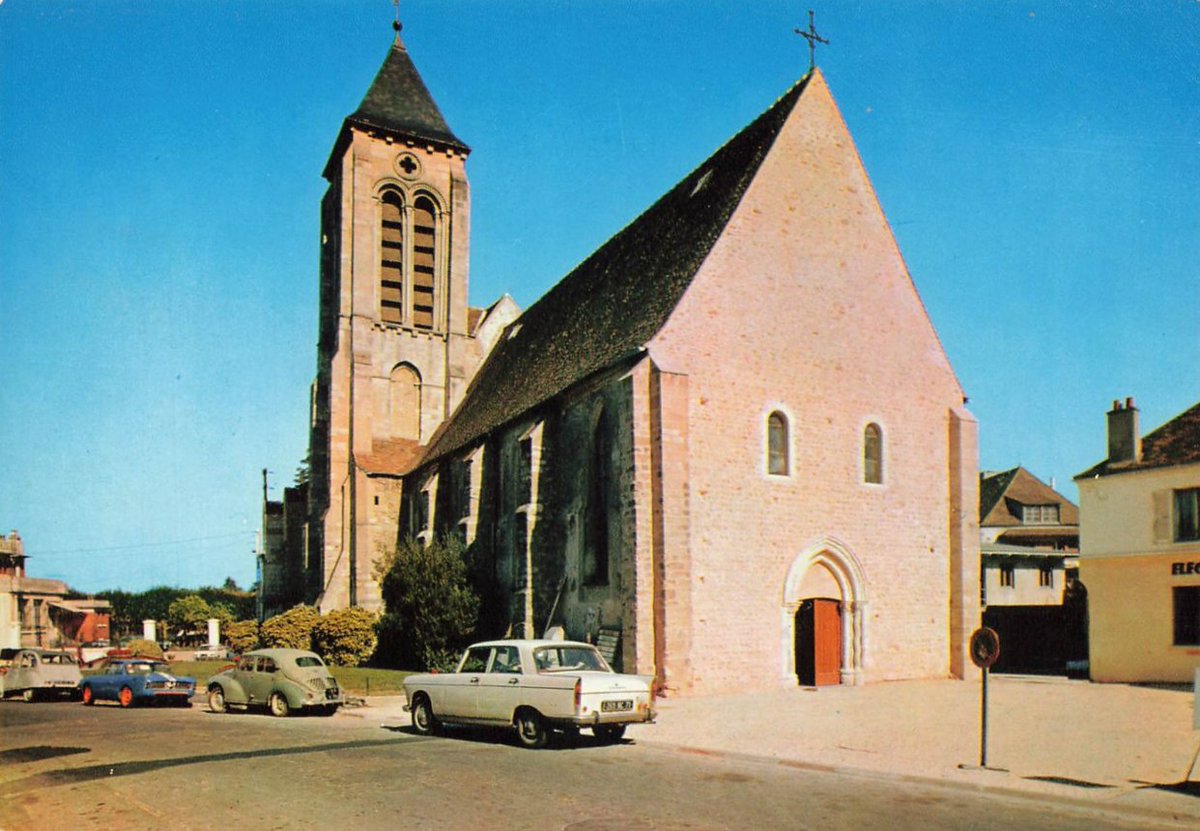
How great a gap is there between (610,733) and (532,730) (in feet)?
4.93

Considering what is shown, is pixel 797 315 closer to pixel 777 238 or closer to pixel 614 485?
pixel 777 238

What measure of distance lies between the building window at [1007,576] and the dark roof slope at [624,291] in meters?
21.5

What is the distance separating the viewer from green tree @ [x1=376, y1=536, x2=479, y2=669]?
25875 mm

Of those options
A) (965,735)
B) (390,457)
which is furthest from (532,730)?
(390,457)

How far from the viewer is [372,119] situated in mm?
39562

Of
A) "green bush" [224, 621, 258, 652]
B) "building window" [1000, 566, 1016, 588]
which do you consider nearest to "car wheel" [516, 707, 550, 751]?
"green bush" [224, 621, 258, 652]

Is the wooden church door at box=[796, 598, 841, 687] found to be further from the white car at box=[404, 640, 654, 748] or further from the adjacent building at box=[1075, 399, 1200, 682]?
the white car at box=[404, 640, 654, 748]

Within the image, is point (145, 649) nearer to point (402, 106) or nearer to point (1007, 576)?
point (402, 106)

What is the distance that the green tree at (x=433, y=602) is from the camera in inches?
1019

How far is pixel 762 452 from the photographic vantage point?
21.4 m

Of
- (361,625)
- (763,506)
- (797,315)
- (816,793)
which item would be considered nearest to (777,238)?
(797,315)

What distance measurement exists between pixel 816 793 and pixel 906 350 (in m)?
16.3

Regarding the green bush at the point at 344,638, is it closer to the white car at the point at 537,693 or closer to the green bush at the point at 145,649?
the green bush at the point at 145,649

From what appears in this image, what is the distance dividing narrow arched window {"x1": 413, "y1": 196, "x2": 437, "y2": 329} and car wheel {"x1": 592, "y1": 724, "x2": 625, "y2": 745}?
91.0 feet
